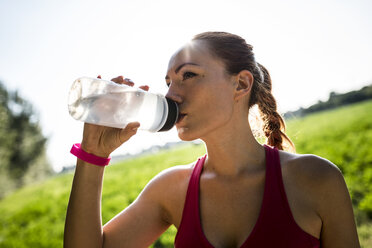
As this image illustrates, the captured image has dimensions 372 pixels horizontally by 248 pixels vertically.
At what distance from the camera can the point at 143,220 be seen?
5.85 feet

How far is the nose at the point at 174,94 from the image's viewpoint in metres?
1.65

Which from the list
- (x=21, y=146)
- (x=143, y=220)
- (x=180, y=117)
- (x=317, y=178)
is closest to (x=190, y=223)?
(x=143, y=220)

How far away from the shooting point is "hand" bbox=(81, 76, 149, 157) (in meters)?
1.60

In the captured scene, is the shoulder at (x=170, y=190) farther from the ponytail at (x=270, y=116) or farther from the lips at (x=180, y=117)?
the ponytail at (x=270, y=116)

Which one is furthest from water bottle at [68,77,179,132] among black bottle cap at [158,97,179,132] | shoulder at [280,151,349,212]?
shoulder at [280,151,349,212]

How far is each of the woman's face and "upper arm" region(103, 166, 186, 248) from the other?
0.42 metres

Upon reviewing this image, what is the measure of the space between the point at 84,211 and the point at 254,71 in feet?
4.44

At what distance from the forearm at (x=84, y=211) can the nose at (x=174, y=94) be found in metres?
0.56

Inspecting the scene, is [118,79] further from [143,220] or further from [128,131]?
[143,220]

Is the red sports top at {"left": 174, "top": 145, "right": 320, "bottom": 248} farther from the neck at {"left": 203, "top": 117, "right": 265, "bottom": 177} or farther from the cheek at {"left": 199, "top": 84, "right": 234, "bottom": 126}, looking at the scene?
the cheek at {"left": 199, "top": 84, "right": 234, "bottom": 126}

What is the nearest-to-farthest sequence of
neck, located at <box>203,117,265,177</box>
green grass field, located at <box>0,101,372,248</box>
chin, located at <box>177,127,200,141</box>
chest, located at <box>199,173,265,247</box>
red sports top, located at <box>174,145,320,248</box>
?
red sports top, located at <box>174,145,320,248</box>
chest, located at <box>199,173,265,247</box>
chin, located at <box>177,127,200,141</box>
neck, located at <box>203,117,265,177</box>
green grass field, located at <box>0,101,372,248</box>

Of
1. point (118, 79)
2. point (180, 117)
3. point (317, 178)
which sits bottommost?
point (317, 178)

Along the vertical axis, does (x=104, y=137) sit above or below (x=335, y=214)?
above

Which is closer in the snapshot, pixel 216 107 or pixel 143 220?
pixel 216 107
